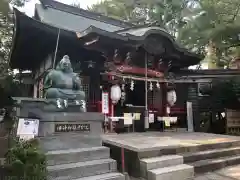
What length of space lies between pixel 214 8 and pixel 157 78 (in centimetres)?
660

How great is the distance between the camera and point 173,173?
5129 mm

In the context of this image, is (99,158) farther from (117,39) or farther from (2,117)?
(117,39)

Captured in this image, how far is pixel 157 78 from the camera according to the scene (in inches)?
454

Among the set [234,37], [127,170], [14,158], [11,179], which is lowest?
[127,170]

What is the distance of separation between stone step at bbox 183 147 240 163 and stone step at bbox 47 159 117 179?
6.69ft

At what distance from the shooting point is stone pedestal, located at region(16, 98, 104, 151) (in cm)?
477

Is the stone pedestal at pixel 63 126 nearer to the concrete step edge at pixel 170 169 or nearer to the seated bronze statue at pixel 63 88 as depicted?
the seated bronze statue at pixel 63 88

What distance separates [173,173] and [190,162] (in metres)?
1.05

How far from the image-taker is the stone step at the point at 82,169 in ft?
14.2

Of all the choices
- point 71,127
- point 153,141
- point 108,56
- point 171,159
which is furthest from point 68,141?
point 108,56

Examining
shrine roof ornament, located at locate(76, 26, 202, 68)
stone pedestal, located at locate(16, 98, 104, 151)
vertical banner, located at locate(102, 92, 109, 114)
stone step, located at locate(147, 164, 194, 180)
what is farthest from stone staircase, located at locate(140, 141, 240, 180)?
shrine roof ornament, located at locate(76, 26, 202, 68)

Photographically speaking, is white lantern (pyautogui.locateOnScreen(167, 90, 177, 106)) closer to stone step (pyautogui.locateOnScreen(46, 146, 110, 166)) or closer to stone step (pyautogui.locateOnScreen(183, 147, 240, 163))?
stone step (pyautogui.locateOnScreen(183, 147, 240, 163))

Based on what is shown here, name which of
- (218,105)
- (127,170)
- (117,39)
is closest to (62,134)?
(127,170)

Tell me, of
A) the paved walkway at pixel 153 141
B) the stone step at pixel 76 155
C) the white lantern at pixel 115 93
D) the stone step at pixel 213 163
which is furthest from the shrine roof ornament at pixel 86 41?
the stone step at pixel 213 163
